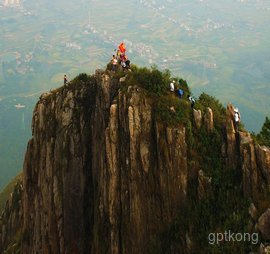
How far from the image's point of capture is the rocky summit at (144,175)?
35.4 m

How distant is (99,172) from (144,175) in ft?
19.9

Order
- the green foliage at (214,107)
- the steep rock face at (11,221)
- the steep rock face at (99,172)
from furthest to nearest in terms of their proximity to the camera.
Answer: the steep rock face at (11,221), the green foliage at (214,107), the steep rock face at (99,172)

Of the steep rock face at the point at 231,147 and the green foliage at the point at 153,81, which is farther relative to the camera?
the green foliage at the point at 153,81

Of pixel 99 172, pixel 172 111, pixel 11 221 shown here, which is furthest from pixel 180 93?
pixel 11 221

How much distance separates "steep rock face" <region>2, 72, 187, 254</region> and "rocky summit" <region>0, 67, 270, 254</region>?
0.30 ft

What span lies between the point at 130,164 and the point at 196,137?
6518mm

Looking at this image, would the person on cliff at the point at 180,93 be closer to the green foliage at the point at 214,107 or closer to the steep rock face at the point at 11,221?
the green foliage at the point at 214,107

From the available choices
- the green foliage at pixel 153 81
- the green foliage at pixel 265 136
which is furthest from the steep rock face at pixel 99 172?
the green foliage at pixel 265 136

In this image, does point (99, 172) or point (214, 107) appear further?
point (214, 107)

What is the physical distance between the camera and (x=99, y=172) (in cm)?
4322

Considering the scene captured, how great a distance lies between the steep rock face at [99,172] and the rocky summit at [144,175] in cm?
9

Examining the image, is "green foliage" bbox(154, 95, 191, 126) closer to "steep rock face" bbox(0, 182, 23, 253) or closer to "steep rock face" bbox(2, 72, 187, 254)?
"steep rock face" bbox(2, 72, 187, 254)

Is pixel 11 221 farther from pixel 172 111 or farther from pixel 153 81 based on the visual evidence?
pixel 172 111

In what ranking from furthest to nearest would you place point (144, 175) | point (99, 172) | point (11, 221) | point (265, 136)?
point (11, 221) < point (99, 172) < point (265, 136) < point (144, 175)
